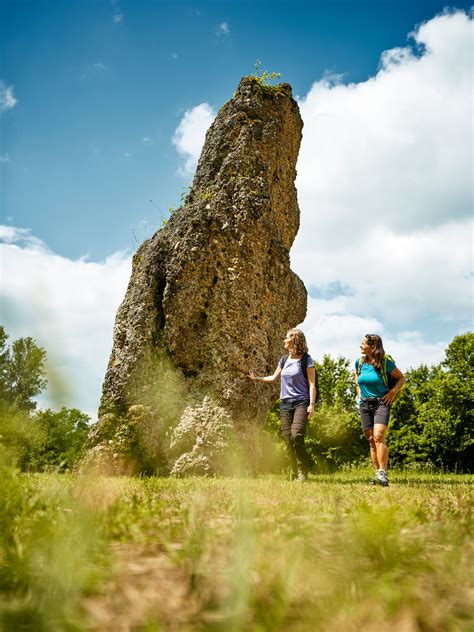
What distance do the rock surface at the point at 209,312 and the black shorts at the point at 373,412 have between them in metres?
2.52

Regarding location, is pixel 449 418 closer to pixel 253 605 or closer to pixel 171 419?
pixel 171 419

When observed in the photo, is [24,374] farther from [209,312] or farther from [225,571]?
[209,312]

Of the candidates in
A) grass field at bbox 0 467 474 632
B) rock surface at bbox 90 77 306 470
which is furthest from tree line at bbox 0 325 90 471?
rock surface at bbox 90 77 306 470

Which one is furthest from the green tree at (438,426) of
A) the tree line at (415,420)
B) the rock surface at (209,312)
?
the rock surface at (209,312)

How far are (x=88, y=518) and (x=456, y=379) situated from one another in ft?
105

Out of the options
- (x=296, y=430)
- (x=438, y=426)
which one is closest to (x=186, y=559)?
(x=296, y=430)

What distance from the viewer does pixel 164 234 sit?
11930 mm

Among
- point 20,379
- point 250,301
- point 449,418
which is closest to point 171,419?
point 250,301

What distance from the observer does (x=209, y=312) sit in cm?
1064

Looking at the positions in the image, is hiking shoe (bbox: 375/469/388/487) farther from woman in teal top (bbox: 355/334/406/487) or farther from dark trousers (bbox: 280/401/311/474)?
dark trousers (bbox: 280/401/311/474)

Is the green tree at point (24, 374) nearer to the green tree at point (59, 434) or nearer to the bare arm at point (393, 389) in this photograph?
the green tree at point (59, 434)

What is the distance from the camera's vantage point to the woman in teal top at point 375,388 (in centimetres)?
805

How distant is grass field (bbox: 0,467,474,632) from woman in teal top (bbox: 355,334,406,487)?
17.4 feet

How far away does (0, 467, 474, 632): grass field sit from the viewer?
155 centimetres
